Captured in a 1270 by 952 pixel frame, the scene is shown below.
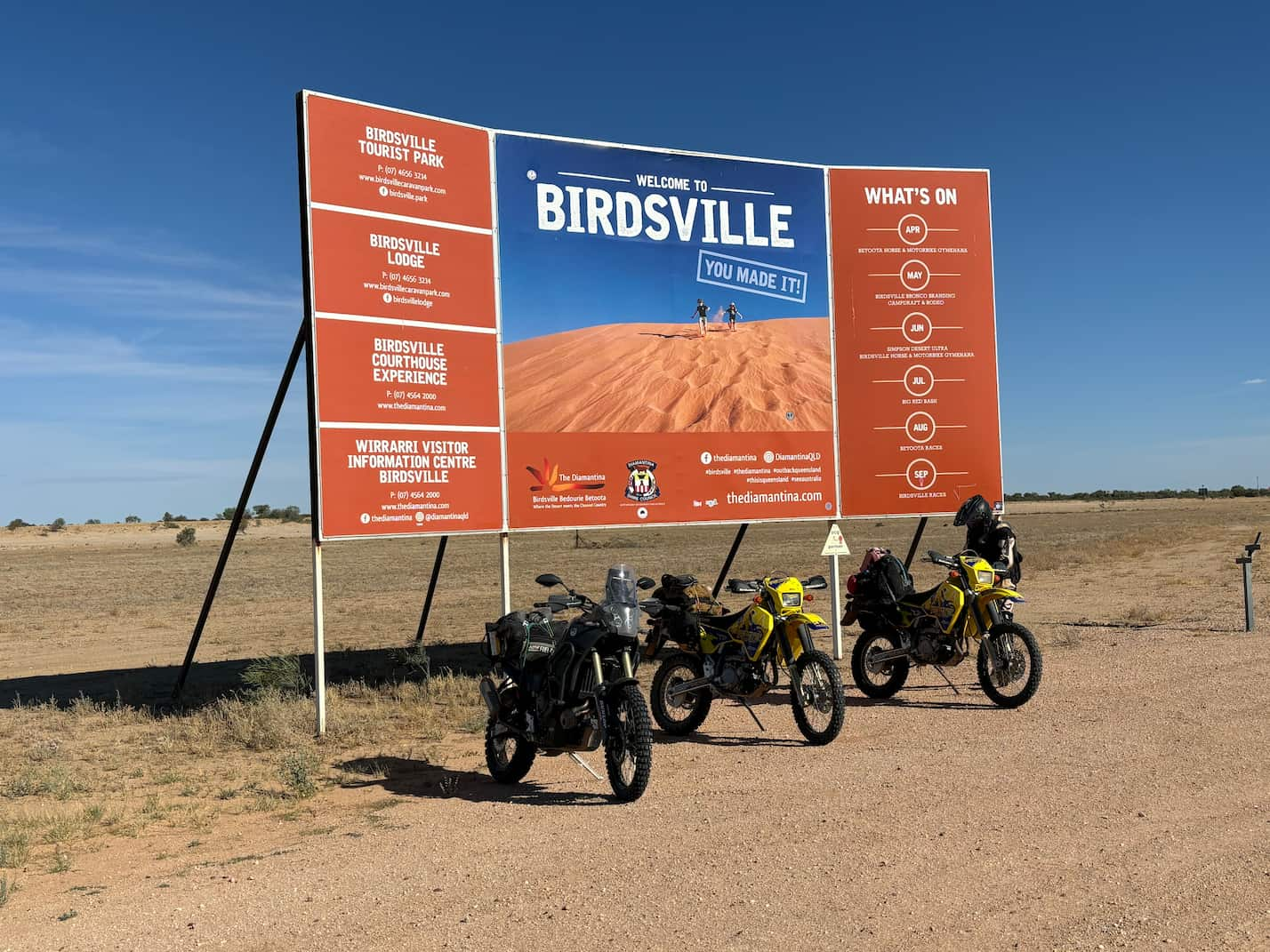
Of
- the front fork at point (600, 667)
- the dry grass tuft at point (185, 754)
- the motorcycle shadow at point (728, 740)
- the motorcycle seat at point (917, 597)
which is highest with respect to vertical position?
the motorcycle seat at point (917, 597)

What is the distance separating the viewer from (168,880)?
21.0 feet

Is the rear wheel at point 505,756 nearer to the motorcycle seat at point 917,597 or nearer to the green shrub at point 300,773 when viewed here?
the green shrub at point 300,773

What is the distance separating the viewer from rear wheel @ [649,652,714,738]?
10.1 m

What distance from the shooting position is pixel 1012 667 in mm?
10445

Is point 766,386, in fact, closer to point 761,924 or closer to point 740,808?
point 740,808

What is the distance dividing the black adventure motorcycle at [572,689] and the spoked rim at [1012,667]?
399 cm

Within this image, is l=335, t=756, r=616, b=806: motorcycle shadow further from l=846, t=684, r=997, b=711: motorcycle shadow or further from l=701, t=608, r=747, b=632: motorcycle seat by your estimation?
l=846, t=684, r=997, b=711: motorcycle shadow

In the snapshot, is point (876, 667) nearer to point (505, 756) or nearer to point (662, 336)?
point (505, 756)

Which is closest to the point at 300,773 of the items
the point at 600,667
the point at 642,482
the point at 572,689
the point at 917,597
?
the point at 572,689

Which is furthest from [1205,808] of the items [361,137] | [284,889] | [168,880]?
[361,137]

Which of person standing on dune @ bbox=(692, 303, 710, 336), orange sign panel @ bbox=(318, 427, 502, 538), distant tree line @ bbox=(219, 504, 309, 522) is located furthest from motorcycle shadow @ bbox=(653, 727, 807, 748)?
distant tree line @ bbox=(219, 504, 309, 522)

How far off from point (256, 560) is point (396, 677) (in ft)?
124

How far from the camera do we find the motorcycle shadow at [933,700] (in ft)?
35.3

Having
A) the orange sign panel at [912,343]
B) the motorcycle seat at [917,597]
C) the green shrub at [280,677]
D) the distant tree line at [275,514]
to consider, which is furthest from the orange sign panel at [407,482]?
the distant tree line at [275,514]
